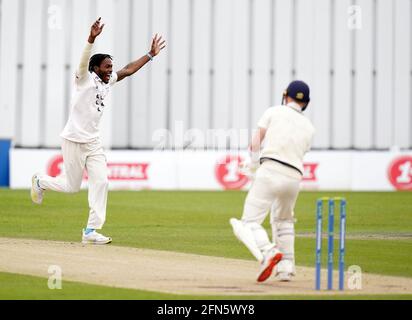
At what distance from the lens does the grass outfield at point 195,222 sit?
1570 cm

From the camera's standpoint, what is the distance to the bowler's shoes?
11589 millimetres

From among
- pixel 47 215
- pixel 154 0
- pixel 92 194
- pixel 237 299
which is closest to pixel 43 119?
pixel 154 0

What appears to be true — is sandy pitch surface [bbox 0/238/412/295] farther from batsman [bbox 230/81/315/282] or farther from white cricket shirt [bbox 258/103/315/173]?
white cricket shirt [bbox 258/103/315/173]

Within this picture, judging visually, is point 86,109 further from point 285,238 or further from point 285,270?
point 285,270

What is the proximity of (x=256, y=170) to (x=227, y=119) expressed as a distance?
2477cm

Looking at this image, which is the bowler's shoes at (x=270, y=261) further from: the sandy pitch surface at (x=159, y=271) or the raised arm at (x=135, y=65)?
the raised arm at (x=135, y=65)

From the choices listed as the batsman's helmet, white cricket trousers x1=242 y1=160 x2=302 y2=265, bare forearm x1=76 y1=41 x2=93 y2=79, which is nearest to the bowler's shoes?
white cricket trousers x1=242 y1=160 x2=302 y2=265

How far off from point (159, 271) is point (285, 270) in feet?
4.91

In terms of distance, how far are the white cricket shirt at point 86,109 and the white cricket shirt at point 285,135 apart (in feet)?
13.2

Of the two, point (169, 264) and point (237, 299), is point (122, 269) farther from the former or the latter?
point (237, 299)

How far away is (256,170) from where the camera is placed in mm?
12234

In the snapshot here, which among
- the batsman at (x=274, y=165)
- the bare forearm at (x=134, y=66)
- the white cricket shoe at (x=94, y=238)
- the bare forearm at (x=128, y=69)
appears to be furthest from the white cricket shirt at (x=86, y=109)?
the batsman at (x=274, y=165)

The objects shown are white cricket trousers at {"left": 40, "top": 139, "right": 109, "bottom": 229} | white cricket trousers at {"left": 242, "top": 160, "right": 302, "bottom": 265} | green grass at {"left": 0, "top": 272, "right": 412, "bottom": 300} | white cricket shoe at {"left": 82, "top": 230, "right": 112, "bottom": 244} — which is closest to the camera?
green grass at {"left": 0, "top": 272, "right": 412, "bottom": 300}

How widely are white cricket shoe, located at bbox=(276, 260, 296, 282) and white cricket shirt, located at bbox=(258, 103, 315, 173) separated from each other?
0.98 metres
